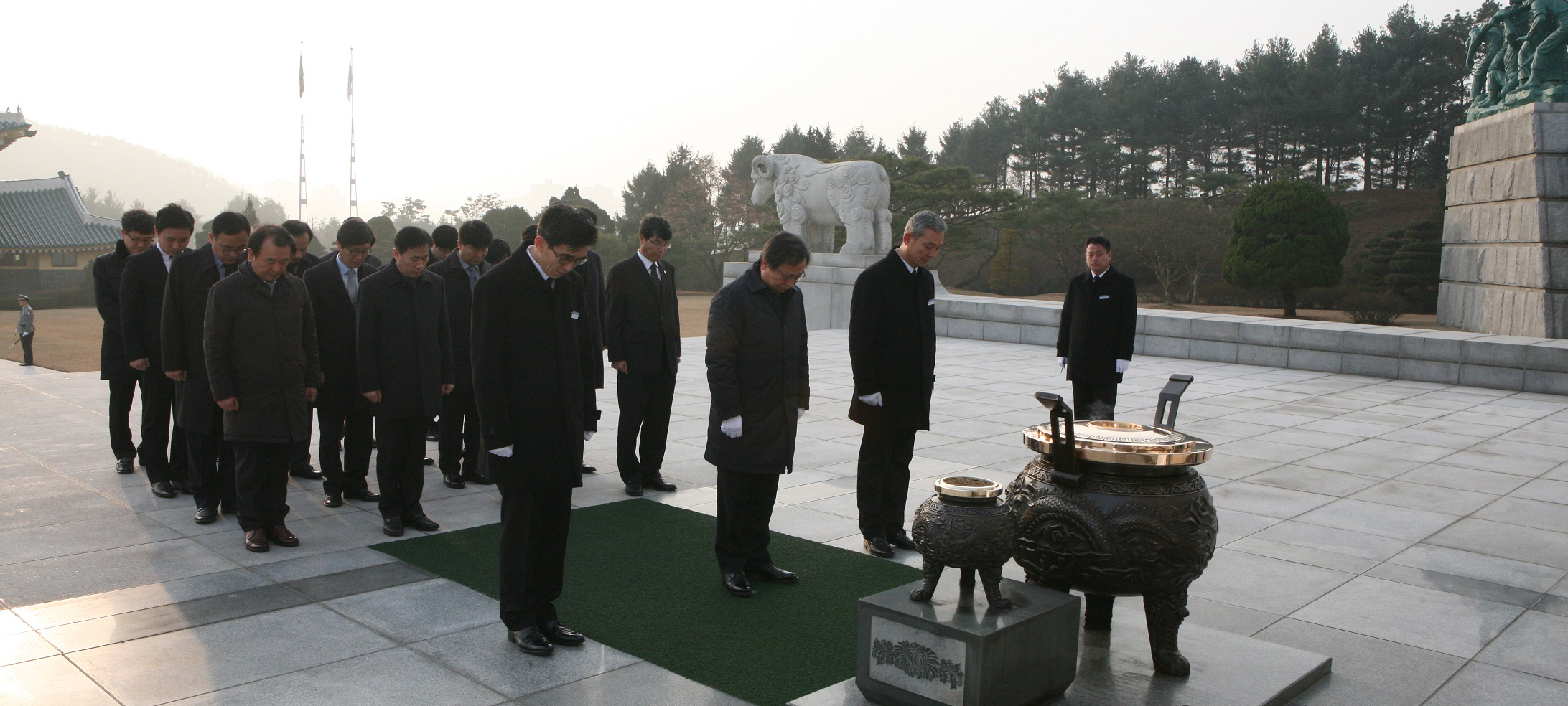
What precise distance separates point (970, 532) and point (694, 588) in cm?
162

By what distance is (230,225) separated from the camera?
4727 millimetres

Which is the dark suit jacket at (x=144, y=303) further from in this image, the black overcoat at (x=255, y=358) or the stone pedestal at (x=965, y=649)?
the stone pedestal at (x=965, y=649)

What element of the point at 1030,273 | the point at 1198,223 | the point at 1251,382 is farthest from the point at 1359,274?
the point at 1251,382

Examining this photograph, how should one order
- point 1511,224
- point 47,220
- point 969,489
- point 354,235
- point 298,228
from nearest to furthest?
point 969,489 < point 354,235 < point 298,228 < point 1511,224 < point 47,220

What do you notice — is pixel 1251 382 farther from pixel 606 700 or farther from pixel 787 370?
pixel 606 700

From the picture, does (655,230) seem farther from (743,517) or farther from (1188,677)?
(1188,677)

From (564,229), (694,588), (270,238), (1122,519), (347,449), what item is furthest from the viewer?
(347,449)

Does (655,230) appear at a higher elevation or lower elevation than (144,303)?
higher

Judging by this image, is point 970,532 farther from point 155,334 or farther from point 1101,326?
point 155,334

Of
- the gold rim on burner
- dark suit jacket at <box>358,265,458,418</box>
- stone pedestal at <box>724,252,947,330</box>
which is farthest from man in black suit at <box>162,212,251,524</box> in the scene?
stone pedestal at <box>724,252,947,330</box>

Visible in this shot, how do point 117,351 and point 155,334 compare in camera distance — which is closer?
point 155,334

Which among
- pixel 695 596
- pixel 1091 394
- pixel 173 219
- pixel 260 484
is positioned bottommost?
pixel 695 596

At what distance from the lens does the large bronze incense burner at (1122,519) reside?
2.72 m

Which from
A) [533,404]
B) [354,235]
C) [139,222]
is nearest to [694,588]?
[533,404]
